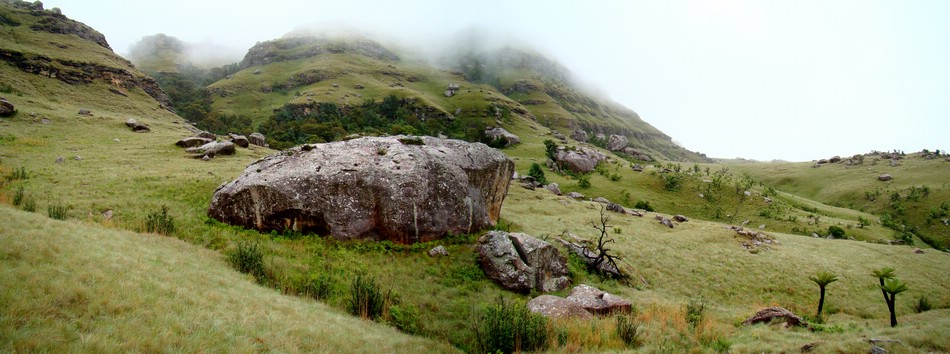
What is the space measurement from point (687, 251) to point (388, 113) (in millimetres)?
125430

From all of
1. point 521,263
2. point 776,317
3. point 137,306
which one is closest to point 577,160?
point 521,263

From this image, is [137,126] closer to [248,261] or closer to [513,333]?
[248,261]

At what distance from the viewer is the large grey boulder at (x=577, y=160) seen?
252ft

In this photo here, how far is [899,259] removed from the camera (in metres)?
33.1

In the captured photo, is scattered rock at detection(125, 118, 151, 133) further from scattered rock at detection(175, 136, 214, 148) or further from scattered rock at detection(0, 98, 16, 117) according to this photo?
scattered rock at detection(175, 136, 214, 148)

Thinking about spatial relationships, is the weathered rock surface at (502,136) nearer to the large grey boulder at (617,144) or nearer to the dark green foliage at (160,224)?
the large grey boulder at (617,144)

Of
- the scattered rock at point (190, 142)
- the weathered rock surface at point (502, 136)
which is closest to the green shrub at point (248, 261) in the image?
the scattered rock at point (190, 142)

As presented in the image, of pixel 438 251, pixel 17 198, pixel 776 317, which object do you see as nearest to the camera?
pixel 776 317

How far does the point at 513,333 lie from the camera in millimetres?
11805

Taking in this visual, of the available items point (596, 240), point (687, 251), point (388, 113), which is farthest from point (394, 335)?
point (388, 113)

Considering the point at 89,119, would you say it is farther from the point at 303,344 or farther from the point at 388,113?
the point at 388,113

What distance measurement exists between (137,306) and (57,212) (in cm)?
1514

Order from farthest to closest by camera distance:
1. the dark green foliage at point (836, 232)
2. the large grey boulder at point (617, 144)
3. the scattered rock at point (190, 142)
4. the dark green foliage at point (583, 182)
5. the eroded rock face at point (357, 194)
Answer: the large grey boulder at point (617, 144)
the dark green foliage at point (583, 182)
the dark green foliage at point (836, 232)
the scattered rock at point (190, 142)
the eroded rock face at point (357, 194)

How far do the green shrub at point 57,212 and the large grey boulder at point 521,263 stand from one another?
2028 centimetres
